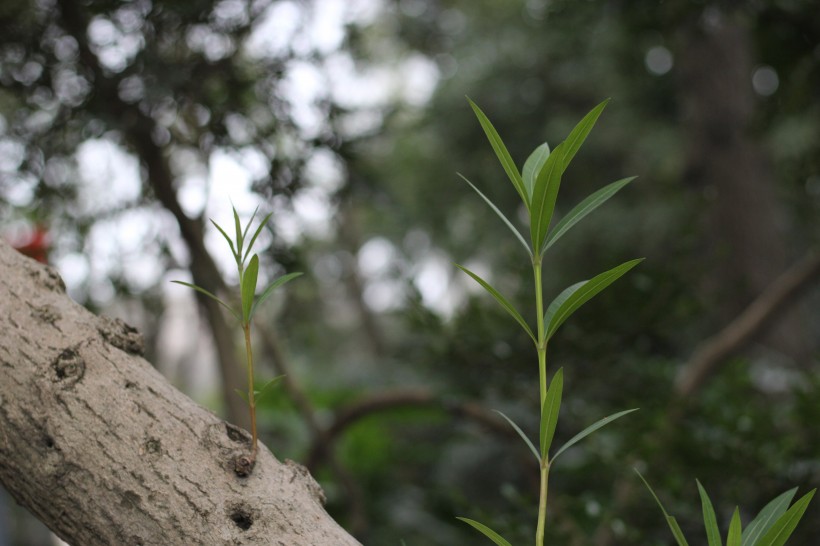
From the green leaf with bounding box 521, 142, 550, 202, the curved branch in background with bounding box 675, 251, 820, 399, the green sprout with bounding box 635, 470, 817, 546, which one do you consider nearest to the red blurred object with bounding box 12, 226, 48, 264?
the green leaf with bounding box 521, 142, 550, 202

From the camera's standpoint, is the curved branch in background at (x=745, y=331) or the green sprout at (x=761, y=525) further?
the curved branch in background at (x=745, y=331)

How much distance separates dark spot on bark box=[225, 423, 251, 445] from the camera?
0.85 metres

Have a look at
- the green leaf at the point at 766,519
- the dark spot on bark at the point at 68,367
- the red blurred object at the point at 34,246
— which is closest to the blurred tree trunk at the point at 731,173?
the red blurred object at the point at 34,246

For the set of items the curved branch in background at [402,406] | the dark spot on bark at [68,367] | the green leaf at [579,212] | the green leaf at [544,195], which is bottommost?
the dark spot on bark at [68,367]

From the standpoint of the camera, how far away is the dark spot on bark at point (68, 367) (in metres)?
0.84

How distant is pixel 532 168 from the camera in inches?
31.5

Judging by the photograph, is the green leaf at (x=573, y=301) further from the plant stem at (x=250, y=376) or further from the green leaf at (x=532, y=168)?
the plant stem at (x=250, y=376)

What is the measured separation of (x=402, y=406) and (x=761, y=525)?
232cm

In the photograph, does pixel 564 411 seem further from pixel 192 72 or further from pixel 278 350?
pixel 192 72

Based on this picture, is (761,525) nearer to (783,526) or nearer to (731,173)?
(783,526)

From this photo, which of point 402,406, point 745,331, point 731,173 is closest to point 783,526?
point 402,406

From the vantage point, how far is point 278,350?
9.74ft

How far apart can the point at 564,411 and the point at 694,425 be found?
1.44ft

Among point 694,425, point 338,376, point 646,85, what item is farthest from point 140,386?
point 646,85
